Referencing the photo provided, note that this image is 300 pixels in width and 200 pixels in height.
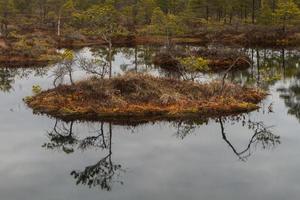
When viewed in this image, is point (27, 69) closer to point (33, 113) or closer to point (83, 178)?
point (33, 113)

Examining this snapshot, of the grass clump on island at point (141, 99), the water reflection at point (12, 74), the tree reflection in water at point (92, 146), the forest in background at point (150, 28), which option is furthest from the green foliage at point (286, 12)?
the tree reflection in water at point (92, 146)

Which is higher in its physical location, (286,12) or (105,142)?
(286,12)

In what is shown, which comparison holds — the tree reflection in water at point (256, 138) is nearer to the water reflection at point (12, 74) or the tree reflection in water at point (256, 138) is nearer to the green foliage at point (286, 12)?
the water reflection at point (12, 74)

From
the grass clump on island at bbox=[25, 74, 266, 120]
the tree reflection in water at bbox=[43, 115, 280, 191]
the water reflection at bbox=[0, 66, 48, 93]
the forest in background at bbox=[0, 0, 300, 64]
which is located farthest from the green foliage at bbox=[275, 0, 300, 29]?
the tree reflection in water at bbox=[43, 115, 280, 191]

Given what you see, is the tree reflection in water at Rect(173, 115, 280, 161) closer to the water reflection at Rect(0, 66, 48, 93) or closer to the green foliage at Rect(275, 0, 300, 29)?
the water reflection at Rect(0, 66, 48, 93)

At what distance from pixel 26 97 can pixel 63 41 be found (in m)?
50.1

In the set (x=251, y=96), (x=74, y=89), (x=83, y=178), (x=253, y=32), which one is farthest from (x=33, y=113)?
(x=253, y=32)

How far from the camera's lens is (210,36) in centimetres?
9406

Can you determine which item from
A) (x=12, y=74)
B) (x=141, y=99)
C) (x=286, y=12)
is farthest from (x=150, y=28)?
(x=141, y=99)

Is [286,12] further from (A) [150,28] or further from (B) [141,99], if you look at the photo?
(B) [141,99]

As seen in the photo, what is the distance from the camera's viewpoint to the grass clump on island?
32844 millimetres

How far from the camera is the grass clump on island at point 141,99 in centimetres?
3284

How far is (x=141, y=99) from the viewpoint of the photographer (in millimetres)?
34875

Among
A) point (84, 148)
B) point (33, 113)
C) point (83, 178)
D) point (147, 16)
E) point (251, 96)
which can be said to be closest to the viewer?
point (83, 178)
